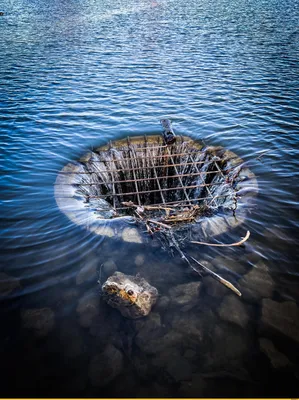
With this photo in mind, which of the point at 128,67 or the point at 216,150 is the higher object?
the point at 128,67

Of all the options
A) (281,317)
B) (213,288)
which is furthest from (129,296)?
(281,317)

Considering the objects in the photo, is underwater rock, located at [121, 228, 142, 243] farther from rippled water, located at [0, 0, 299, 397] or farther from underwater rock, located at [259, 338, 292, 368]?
underwater rock, located at [259, 338, 292, 368]

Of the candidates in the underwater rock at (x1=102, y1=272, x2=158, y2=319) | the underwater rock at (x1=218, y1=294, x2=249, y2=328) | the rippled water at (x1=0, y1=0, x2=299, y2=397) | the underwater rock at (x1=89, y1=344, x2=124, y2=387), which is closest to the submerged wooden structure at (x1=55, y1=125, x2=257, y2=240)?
the rippled water at (x1=0, y1=0, x2=299, y2=397)

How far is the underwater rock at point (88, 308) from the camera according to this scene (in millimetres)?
5031

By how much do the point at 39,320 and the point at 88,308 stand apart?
38.0 inches

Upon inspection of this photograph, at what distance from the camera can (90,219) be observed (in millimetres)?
7074

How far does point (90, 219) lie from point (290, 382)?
5.50 meters

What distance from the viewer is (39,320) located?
5.05m

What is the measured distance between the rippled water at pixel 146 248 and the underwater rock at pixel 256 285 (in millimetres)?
24

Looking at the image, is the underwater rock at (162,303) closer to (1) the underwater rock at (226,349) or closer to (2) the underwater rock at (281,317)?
(1) the underwater rock at (226,349)

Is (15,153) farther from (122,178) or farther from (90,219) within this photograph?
(90,219)

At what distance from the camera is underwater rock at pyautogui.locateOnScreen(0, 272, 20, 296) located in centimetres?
550

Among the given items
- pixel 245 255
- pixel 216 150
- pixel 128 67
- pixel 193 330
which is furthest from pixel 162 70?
pixel 193 330

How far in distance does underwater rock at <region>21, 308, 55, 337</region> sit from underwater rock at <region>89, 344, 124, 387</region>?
1.13m
